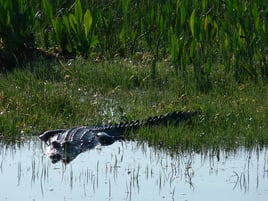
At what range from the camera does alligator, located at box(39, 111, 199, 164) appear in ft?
24.5

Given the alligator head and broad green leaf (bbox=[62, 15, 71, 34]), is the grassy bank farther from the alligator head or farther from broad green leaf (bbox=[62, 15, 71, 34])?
broad green leaf (bbox=[62, 15, 71, 34])

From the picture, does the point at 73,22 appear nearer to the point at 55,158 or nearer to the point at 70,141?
the point at 70,141

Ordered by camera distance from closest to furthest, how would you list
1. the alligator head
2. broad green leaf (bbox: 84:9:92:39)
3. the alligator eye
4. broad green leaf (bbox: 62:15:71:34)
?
the alligator eye
the alligator head
broad green leaf (bbox: 84:9:92:39)
broad green leaf (bbox: 62:15:71:34)

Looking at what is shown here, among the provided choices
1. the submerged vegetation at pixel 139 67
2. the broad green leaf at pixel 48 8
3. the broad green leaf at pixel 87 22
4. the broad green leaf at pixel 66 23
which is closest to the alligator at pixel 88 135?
the submerged vegetation at pixel 139 67

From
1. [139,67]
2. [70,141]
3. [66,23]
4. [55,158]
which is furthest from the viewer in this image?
[66,23]

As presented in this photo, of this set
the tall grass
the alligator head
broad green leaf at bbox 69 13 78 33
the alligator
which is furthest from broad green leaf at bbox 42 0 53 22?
the alligator head

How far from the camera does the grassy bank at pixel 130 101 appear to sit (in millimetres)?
7688

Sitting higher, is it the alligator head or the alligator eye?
the alligator head

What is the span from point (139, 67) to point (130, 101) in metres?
1.07

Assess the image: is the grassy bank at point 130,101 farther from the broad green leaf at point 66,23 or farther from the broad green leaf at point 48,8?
the broad green leaf at point 48,8

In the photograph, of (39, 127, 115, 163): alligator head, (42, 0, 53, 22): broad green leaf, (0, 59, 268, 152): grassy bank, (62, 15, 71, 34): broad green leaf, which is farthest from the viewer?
(42, 0, 53, 22): broad green leaf

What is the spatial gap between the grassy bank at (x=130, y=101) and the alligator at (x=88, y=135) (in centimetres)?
15

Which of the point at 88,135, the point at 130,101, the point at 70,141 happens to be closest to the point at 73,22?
the point at 130,101

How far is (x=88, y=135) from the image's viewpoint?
25.5 feet
